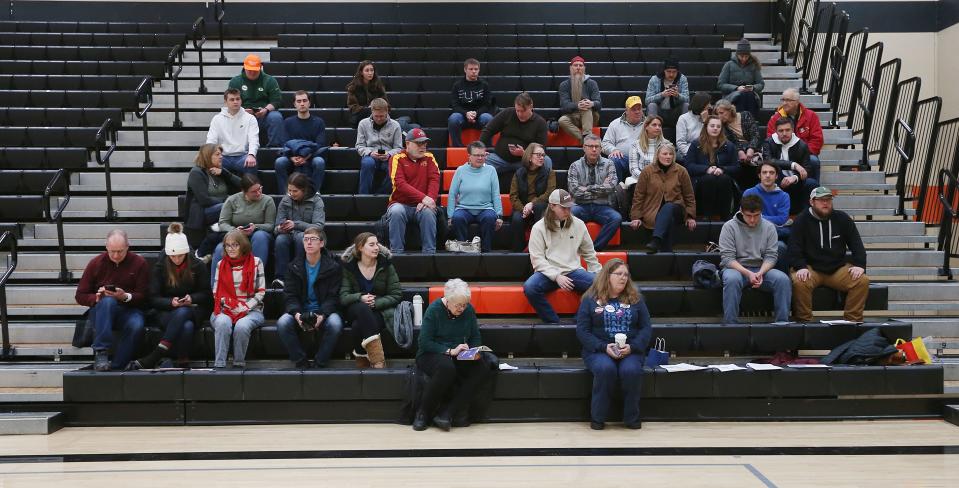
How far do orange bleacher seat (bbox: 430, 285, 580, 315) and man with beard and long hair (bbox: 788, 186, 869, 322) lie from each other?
1.69 metres

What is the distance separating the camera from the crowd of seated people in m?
6.50

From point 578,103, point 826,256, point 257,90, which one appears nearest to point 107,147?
point 257,90

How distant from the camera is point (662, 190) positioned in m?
7.93

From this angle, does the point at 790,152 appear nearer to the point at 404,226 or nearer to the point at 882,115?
the point at 882,115

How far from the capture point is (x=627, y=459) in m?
5.54

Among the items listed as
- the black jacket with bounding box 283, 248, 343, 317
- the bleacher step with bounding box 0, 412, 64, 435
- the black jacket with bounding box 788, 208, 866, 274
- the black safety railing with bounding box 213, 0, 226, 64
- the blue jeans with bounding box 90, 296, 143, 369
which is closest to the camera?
the bleacher step with bounding box 0, 412, 64, 435

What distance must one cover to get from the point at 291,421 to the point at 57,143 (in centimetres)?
469

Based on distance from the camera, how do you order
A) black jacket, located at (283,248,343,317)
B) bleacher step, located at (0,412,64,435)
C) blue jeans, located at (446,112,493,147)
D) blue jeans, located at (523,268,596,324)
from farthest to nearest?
blue jeans, located at (446,112,493,147) < blue jeans, located at (523,268,596,324) < black jacket, located at (283,248,343,317) < bleacher step, located at (0,412,64,435)

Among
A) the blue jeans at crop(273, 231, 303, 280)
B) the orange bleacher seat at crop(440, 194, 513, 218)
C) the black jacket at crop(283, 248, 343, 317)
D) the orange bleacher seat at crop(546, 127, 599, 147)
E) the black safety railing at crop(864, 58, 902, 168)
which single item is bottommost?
the black jacket at crop(283, 248, 343, 317)

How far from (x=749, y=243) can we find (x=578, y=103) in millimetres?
2626

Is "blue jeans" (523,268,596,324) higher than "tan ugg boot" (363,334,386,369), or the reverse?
"blue jeans" (523,268,596,324)

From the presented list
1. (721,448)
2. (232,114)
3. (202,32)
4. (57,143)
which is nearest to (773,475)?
(721,448)

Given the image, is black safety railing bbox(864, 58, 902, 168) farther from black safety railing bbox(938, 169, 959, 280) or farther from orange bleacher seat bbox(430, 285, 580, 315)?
orange bleacher seat bbox(430, 285, 580, 315)

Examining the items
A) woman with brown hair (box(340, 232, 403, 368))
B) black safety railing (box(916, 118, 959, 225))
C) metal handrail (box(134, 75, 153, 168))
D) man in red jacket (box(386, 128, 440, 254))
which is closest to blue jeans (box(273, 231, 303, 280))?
woman with brown hair (box(340, 232, 403, 368))
